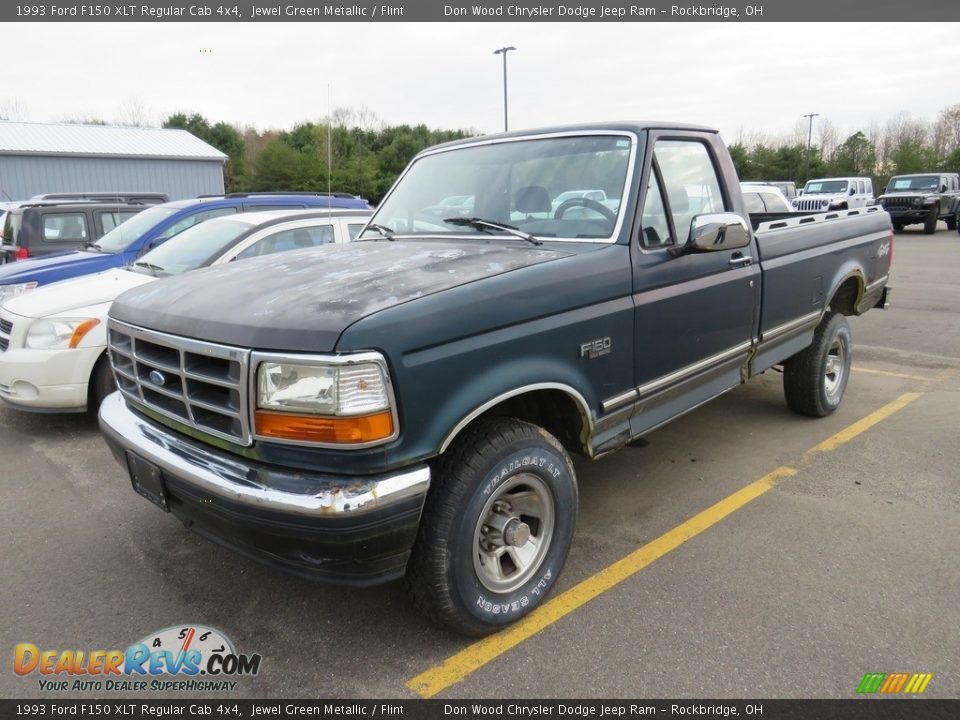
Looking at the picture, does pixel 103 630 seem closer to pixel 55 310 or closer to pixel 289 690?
pixel 289 690

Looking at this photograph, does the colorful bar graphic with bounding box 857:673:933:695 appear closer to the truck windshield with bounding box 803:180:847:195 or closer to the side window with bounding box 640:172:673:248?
the side window with bounding box 640:172:673:248

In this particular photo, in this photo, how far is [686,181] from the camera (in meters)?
3.77

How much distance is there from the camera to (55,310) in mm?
4984

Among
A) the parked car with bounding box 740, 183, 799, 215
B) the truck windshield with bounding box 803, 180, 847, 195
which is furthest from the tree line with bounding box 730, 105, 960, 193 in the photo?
the parked car with bounding box 740, 183, 799, 215

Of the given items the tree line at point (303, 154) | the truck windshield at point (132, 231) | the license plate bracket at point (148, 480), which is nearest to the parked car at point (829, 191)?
the tree line at point (303, 154)

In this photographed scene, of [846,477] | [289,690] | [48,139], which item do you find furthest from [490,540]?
[48,139]

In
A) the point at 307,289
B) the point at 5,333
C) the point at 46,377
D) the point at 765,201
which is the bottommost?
the point at 46,377

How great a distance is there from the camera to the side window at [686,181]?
11.7ft

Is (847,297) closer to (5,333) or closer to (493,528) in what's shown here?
(493,528)

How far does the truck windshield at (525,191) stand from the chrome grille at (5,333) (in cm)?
304

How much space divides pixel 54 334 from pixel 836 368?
6.07 metres

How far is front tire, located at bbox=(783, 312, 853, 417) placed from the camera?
5.03m

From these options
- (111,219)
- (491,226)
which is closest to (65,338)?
(491,226)

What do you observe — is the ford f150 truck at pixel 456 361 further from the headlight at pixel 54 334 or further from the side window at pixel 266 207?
the side window at pixel 266 207
